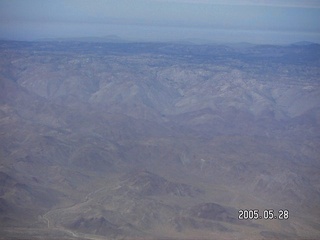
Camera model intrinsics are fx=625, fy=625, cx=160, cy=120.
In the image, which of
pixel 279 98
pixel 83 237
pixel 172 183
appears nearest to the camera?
pixel 83 237

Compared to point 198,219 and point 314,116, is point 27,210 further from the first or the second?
point 314,116

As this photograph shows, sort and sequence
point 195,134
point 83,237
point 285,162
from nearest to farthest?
point 83,237, point 285,162, point 195,134

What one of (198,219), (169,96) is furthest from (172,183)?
(169,96)

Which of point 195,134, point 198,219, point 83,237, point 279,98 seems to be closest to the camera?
point 83,237

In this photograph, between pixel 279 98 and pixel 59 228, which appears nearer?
pixel 59 228

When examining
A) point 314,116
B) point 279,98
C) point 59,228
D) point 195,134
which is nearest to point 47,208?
point 59,228

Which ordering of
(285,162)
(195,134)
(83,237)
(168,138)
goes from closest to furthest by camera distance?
(83,237), (285,162), (168,138), (195,134)

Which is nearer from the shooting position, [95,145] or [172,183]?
Answer: [172,183]

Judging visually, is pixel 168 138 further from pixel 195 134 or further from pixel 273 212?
pixel 273 212
